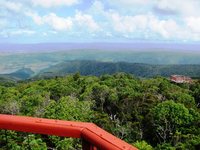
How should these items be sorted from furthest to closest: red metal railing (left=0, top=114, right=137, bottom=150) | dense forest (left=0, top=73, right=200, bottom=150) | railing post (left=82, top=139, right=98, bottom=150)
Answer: dense forest (left=0, top=73, right=200, bottom=150) < railing post (left=82, top=139, right=98, bottom=150) < red metal railing (left=0, top=114, right=137, bottom=150)

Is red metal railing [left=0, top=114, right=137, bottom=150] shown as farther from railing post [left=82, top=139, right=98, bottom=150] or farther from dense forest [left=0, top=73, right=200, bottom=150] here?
dense forest [left=0, top=73, right=200, bottom=150]

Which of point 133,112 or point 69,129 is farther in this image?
point 133,112

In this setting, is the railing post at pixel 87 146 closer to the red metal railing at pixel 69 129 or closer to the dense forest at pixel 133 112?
the red metal railing at pixel 69 129

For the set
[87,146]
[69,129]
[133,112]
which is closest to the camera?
[87,146]

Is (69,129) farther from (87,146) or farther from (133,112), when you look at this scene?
(133,112)

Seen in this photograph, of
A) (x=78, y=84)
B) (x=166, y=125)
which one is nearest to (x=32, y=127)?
(x=166, y=125)

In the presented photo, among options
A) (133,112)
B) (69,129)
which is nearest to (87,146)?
(69,129)

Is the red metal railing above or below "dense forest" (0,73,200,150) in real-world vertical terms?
above

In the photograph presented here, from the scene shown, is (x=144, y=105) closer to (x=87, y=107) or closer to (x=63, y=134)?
(x=87, y=107)

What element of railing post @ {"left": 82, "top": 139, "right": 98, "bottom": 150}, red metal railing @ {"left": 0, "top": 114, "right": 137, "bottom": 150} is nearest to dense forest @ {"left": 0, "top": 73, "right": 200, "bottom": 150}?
red metal railing @ {"left": 0, "top": 114, "right": 137, "bottom": 150}

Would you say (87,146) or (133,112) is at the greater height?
(87,146)
